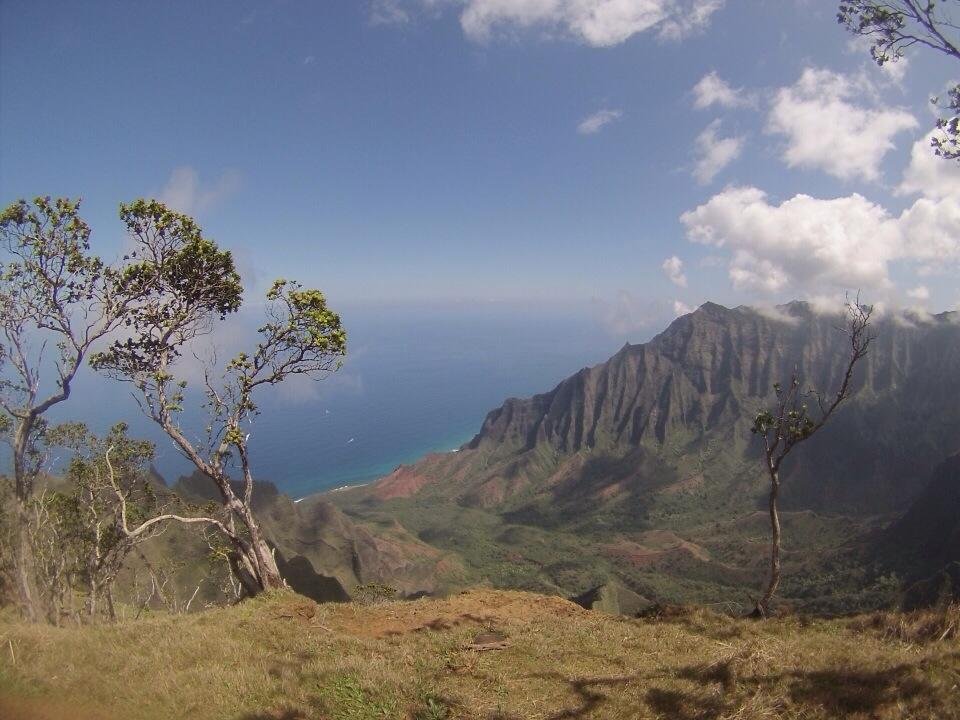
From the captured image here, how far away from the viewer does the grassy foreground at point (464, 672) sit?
27.2 ft

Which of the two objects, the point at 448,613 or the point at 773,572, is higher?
the point at 448,613

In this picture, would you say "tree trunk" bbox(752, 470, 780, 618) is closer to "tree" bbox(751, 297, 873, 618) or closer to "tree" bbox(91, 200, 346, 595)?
"tree" bbox(751, 297, 873, 618)

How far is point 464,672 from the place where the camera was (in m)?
10.9

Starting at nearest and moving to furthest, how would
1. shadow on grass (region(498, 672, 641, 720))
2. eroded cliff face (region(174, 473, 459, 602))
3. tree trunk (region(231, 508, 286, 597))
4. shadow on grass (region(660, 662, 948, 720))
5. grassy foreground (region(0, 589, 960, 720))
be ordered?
1. shadow on grass (region(660, 662, 948, 720))
2. grassy foreground (region(0, 589, 960, 720))
3. shadow on grass (region(498, 672, 641, 720))
4. tree trunk (region(231, 508, 286, 597))
5. eroded cliff face (region(174, 473, 459, 602))

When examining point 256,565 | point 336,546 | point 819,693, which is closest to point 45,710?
point 256,565

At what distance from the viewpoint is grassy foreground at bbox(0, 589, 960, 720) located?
8.29 m

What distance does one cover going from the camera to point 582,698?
9219 mm

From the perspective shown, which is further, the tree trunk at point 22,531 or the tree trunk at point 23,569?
the tree trunk at point 23,569

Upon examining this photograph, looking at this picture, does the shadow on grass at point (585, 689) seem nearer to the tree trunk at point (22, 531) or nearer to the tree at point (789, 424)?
the tree at point (789, 424)

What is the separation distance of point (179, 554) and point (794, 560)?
5472 inches

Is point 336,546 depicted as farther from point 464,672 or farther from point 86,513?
point 464,672

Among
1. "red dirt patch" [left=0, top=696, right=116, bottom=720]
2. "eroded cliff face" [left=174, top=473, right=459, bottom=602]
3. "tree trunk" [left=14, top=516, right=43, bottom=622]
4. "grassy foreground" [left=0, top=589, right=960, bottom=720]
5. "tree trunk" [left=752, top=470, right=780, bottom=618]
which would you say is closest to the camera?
"grassy foreground" [left=0, top=589, right=960, bottom=720]

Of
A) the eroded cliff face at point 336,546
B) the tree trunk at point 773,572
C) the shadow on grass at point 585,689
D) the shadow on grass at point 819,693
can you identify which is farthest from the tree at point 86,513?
the eroded cliff face at point 336,546

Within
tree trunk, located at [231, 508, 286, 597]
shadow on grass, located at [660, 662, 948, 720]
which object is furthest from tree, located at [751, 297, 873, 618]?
tree trunk, located at [231, 508, 286, 597]
